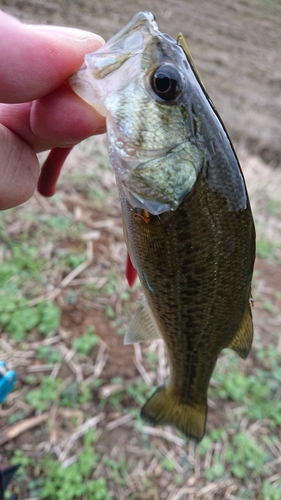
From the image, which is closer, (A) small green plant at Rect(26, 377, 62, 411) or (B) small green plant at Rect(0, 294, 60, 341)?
(A) small green plant at Rect(26, 377, 62, 411)

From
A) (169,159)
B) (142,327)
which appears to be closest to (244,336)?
(142,327)

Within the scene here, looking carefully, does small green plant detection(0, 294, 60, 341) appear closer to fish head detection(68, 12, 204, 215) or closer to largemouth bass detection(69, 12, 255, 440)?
largemouth bass detection(69, 12, 255, 440)

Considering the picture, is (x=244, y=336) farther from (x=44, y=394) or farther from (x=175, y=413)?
(x=44, y=394)

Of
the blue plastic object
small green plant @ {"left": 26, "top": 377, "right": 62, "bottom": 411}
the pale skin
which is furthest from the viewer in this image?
small green plant @ {"left": 26, "top": 377, "right": 62, "bottom": 411}

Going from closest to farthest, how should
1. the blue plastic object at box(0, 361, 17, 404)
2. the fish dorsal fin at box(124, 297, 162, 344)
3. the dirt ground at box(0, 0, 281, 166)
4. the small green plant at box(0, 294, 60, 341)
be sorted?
the fish dorsal fin at box(124, 297, 162, 344), the blue plastic object at box(0, 361, 17, 404), the small green plant at box(0, 294, 60, 341), the dirt ground at box(0, 0, 281, 166)

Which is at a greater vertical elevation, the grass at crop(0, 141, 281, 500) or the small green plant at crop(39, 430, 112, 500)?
the grass at crop(0, 141, 281, 500)

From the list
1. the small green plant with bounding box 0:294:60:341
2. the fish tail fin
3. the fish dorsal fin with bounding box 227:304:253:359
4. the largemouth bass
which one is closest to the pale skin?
the largemouth bass

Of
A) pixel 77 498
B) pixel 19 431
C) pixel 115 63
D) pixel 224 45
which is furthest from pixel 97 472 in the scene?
pixel 224 45

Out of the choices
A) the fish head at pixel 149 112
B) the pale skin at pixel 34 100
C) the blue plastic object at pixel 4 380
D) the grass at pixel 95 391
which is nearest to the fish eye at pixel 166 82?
the fish head at pixel 149 112
